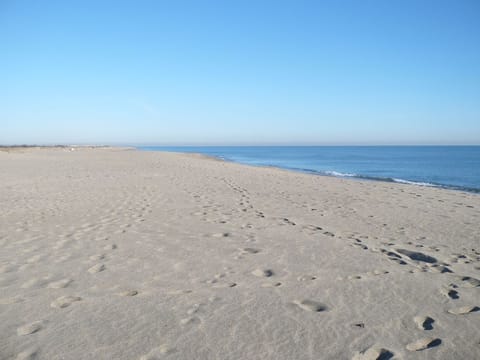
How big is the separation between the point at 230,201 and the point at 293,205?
194 cm

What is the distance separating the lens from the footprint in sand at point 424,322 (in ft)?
10.9

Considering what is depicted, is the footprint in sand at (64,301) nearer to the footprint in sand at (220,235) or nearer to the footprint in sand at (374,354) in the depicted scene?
the footprint in sand at (374,354)

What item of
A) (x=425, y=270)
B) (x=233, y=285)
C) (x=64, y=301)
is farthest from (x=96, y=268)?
(x=425, y=270)

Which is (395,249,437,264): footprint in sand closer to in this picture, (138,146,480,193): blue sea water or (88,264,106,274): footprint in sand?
(88,264,106,274): footprint in sand

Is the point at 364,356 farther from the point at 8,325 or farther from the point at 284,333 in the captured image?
the point at 8,325

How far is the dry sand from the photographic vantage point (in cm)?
300

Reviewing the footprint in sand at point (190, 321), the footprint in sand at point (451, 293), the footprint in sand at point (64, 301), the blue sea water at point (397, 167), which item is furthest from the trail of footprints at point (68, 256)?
the blue sea water at point (397, 167)

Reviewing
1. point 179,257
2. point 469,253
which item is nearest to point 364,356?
point 179,257

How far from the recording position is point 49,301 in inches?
145

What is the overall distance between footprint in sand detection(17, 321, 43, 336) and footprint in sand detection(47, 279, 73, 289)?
866 millimetres

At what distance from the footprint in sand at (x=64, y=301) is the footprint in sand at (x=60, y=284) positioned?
0.33m

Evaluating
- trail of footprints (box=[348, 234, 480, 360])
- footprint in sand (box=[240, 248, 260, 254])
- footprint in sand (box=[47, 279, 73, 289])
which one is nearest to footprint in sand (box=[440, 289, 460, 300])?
trail of footprints (box=[348, 234, 480, 360])

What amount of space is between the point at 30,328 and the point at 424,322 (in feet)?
12.4

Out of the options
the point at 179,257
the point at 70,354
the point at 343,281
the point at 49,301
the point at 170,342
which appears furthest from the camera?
the point at 179,257
